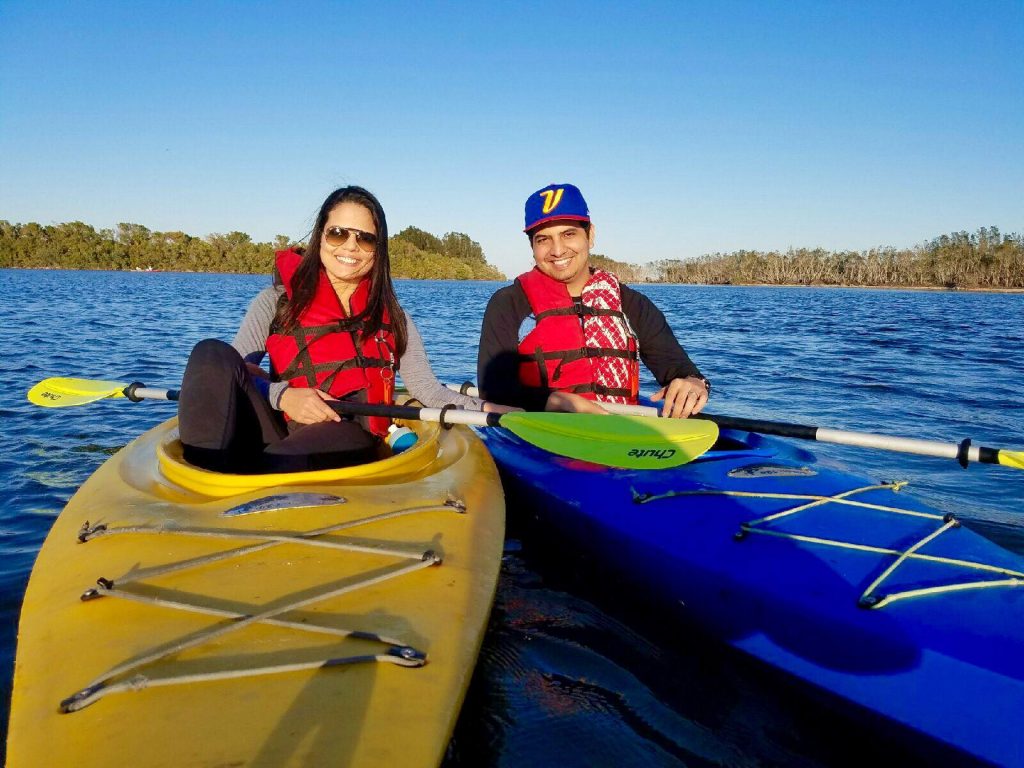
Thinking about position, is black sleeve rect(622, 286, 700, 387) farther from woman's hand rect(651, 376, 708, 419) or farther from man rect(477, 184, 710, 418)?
woman's hand rect(651, 376, 708, 419)

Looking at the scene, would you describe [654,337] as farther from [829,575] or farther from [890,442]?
[829,575]

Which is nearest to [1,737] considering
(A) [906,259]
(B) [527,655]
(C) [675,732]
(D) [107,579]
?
(D) [107,579]

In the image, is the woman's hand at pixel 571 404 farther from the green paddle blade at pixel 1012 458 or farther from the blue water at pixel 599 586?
the green paddle blade at pixel 1012 458

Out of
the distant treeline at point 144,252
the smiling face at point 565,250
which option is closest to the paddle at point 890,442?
the smiling face at point 565,250

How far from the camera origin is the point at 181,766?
1123 millimetres

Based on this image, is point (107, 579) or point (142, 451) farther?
point (142, 451)

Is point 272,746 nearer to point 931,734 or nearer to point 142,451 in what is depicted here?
point 931,734

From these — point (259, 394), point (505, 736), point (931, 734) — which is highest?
point (259, 394)

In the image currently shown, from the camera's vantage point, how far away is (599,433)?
9.36 feet

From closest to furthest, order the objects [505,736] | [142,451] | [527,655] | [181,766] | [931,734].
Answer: [181,766] → [931,734] → [505,736] → [527,655] → [142,451]

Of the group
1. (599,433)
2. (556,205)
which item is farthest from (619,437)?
(556,205)

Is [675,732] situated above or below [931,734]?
below

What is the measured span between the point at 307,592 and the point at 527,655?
91 cm

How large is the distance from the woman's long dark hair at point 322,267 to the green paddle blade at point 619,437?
762 millimetres
